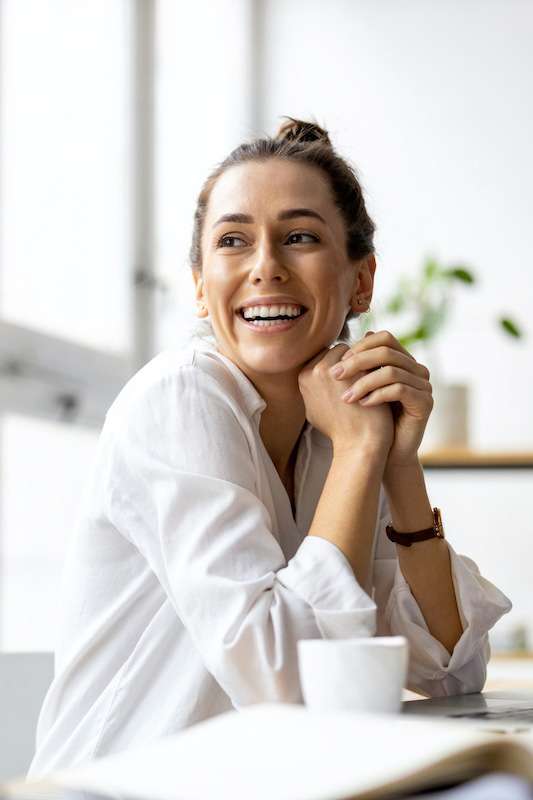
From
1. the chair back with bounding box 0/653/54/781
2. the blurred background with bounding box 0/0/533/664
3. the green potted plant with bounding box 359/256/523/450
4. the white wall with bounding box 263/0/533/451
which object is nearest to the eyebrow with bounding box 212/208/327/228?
the chair back with bounding box 0/653/54/781

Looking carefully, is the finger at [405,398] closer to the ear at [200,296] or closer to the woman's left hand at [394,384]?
the woman's left hand at [394,384]

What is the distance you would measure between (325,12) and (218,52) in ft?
1.23

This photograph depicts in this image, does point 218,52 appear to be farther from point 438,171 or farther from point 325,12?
point 438,171

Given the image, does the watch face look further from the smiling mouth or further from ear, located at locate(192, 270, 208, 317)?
ear, located at locate(192, 270, 208, 317)

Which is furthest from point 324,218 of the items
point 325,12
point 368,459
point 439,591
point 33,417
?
point 325,12

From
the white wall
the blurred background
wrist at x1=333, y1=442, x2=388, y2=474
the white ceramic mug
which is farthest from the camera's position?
the white wall

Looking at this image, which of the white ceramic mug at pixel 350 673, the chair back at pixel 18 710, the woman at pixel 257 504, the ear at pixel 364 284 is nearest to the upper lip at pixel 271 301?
the woman at pixel 257 504

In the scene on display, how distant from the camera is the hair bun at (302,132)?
61.5 inches

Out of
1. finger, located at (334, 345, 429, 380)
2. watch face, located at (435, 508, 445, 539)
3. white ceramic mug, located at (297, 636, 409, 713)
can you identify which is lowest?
white ceramic mug, located at (297, 636, 409, 713)

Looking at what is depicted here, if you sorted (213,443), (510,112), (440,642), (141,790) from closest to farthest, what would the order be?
(141,790)
(213,443)
(440,642)
(510,112)

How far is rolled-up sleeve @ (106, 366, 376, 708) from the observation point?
43.0 inches

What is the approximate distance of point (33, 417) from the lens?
2648 millimetres

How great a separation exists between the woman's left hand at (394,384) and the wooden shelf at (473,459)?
182cm

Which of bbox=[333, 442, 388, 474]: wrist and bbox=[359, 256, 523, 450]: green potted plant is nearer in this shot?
bbox=[333, 442, 388, 474]: wrist
